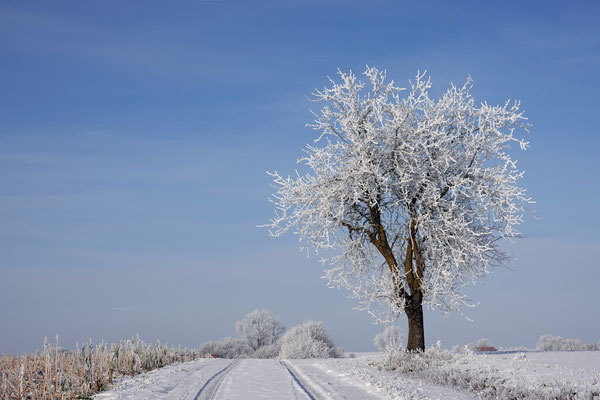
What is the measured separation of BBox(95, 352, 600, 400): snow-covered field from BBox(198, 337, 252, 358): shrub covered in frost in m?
45.2

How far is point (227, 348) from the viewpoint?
210 ft

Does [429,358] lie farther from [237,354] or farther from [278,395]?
[237,354]

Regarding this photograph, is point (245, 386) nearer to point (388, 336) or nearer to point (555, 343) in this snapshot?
point (555, 343)

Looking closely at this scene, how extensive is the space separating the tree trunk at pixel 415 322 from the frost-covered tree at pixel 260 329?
47.3 m

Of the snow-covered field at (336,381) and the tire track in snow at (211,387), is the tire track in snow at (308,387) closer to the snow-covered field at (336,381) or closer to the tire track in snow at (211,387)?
the snow-covered field at (336,381)

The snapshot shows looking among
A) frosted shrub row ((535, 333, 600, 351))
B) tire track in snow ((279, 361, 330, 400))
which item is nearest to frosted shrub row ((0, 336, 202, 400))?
tire track in snow ((279, 361, 330, 400))

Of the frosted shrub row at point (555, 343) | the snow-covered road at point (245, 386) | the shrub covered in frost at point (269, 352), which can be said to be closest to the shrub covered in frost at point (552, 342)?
the frosted shrub row at point (555, 343)

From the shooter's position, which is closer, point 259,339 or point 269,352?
point 269,352

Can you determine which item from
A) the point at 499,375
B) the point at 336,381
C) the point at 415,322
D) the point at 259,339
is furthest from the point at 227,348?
the point at 499,375

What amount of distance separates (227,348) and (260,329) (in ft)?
19.1

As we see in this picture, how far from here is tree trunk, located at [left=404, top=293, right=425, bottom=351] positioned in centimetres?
2225

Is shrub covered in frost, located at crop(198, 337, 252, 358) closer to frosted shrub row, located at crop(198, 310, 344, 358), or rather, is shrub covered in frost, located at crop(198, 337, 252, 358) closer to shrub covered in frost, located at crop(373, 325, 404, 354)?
frosted shrub row, located at crop(198, 310, 344, 358)

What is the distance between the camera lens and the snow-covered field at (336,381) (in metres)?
13.1

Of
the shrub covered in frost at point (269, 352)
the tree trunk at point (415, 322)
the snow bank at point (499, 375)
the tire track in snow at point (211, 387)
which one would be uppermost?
the tree trunk at point (415, 322)
